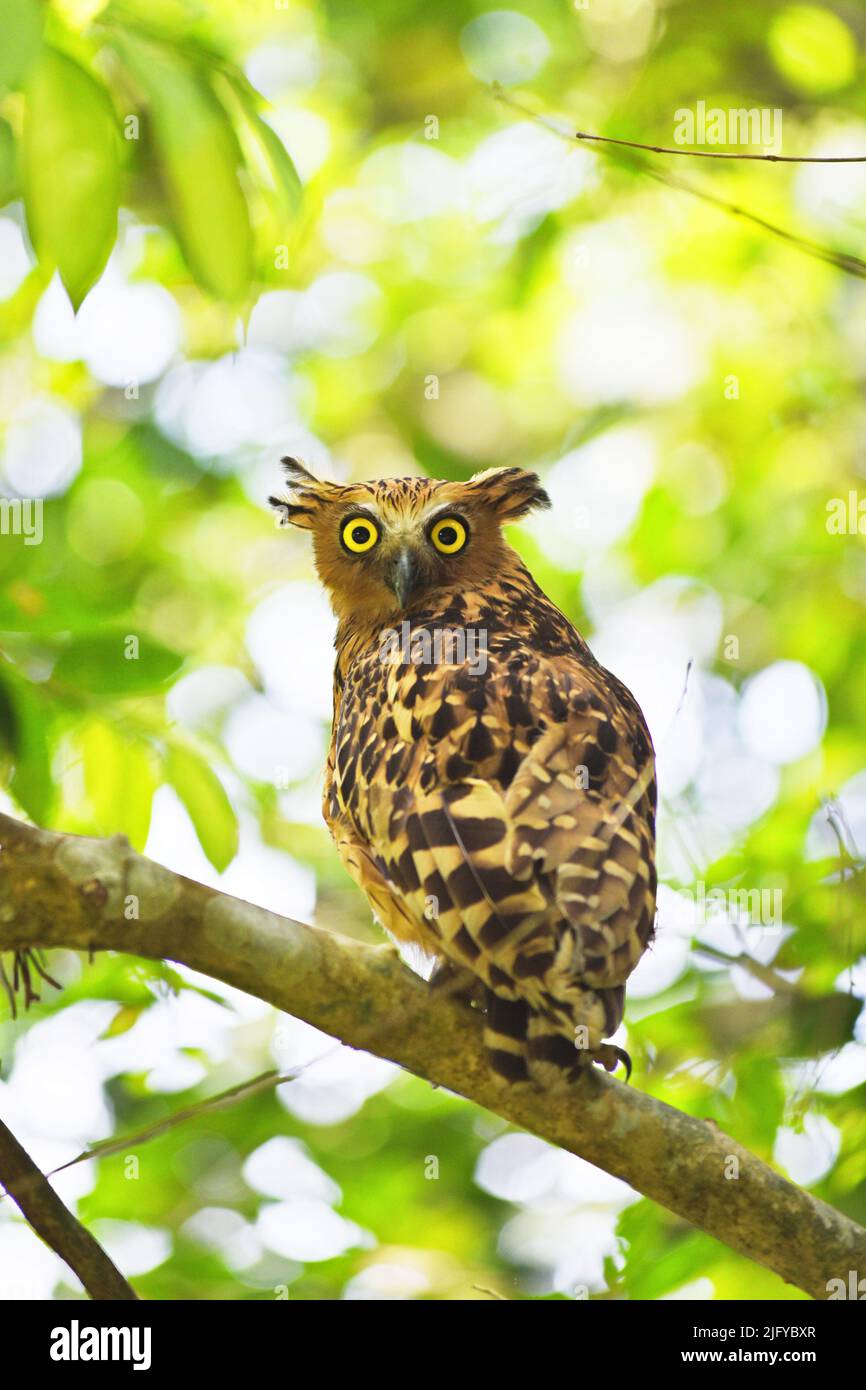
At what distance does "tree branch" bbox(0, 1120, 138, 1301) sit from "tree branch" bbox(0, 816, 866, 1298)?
0.54 meters

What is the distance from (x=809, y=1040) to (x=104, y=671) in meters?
2.27

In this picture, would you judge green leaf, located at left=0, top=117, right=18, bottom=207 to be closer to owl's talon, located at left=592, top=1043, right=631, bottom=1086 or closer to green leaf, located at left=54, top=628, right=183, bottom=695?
green leaf, located at left=54, top=628, right=183, bottom=695

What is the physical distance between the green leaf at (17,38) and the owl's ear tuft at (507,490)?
2.49m

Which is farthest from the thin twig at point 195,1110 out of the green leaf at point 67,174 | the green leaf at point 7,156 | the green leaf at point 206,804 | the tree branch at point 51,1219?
the green leaf at point 7,156

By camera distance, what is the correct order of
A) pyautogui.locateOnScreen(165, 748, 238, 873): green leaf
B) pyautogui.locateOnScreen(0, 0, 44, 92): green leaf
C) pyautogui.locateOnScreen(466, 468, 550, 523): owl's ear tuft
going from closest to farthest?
1. pyautogui.locateOnScreen(0, 0, 44, 92): green leaf
2. pyautogui.locateOnScreen(165, 748, 238, 873): green leaf
3. pyautogui.locateOnScreen(466, 468, 550, 523): owl's ear tuft

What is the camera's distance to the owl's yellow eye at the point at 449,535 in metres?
4.67

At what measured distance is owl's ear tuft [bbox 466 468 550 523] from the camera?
16.0 feet

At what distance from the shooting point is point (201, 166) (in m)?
3.15

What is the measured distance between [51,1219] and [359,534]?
8.74 ft

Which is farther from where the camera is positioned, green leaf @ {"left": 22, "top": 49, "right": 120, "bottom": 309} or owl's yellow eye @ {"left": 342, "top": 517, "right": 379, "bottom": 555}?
owl's yellow eye @ {"left": 342, "top": 517, "right": 379, "bottom": 555}

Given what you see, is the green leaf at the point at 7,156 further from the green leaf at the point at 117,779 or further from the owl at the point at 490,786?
the owl at the point at 490,786

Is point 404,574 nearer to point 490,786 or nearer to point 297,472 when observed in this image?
point 297,472

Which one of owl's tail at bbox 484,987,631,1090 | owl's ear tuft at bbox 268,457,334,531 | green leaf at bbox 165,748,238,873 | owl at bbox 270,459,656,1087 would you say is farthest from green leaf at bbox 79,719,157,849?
owl's ear tuft at bbox 268,457,334,531
